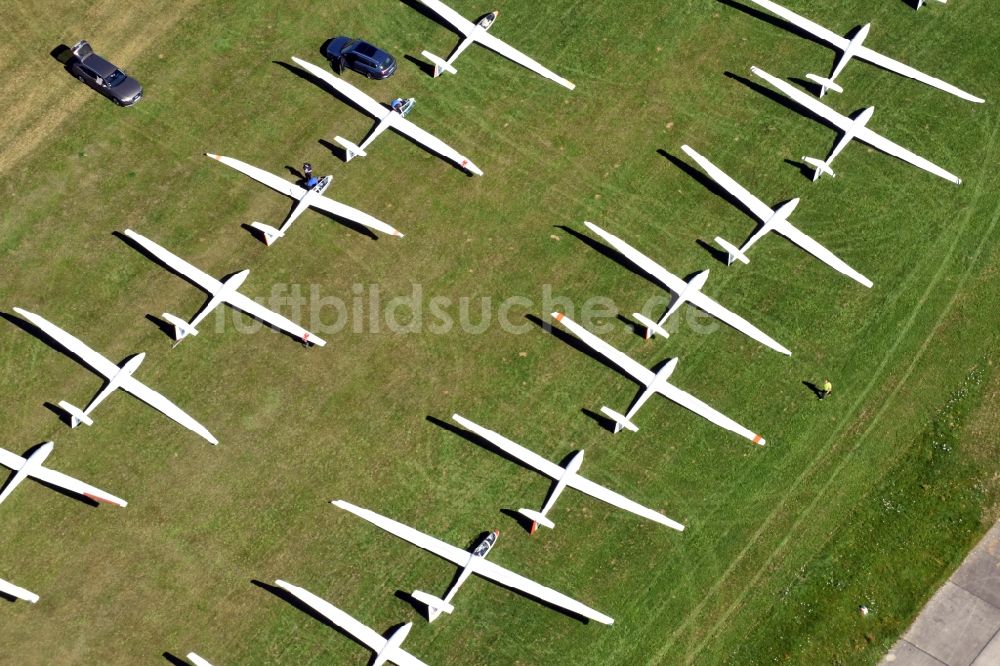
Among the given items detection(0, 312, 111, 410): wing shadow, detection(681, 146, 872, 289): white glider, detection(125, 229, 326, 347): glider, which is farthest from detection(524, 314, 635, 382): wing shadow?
detection(0, 312, 111, 410): wing shadow

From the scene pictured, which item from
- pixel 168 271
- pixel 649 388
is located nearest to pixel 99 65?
pixel 168 271

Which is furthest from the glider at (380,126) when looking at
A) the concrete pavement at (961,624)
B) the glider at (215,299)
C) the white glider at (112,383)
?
the concrete pavement at (961,624)

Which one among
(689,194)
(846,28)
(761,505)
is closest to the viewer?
(761,505)

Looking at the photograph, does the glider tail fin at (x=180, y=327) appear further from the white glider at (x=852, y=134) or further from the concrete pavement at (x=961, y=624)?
the concrete pavement at (x=961, y=624)

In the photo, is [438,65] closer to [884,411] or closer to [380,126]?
[380,126]

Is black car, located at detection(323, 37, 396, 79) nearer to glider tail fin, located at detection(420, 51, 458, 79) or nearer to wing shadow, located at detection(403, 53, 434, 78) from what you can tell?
wing shadow, located at detection(403, 53, 434, 78)

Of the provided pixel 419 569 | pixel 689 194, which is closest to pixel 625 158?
pixel 689 194

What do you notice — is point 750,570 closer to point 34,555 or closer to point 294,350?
point 294,350
